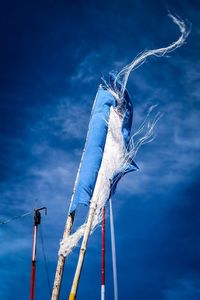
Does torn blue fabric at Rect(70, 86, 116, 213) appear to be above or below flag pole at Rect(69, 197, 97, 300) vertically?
above

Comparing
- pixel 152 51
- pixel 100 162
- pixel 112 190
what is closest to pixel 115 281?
pixel 112 190

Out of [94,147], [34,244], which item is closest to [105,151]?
[94,147]

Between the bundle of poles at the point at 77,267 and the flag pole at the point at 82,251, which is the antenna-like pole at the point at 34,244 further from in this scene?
the flag pole at the point at 82,251

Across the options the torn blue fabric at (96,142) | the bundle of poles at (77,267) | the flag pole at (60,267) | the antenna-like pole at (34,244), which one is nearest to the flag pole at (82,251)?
the bundle of poles at (77,267)

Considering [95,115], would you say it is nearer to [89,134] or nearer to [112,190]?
[89,134]

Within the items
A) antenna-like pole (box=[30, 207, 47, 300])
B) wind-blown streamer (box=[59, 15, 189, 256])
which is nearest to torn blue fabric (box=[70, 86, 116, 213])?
wind-blown streamer (box=[59, 15, 189, 256])

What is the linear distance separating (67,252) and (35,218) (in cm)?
566

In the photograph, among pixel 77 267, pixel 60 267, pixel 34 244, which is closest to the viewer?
pixel 77 267

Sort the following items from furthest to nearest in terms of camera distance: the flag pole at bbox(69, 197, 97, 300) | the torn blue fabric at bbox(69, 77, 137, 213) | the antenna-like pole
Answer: the antenna-like pole, the torn blue fabric at bbox(69, 77, 137, 213), the flag pole at bbox(69, 197, 97, 300)

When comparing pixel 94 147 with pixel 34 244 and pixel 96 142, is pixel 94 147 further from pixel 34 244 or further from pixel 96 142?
pixel 34 244

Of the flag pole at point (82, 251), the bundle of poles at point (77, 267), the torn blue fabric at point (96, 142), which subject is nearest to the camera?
the flag pole at point (82, 251)

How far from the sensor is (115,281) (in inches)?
367

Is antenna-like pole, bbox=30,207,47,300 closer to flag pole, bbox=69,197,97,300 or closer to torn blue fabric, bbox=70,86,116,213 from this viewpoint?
torn blue fabric, bbox=70,86,116,213

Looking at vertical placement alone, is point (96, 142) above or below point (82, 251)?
above
